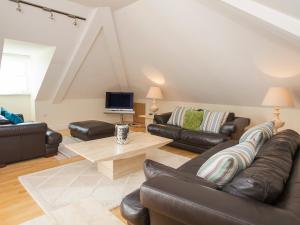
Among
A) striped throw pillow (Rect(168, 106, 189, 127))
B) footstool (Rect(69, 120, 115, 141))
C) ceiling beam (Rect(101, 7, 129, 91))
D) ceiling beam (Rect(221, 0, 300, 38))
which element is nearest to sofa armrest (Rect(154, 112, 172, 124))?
striped throw pillow (Rect(168, 106, 189, 127))

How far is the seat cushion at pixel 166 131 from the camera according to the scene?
3.98m

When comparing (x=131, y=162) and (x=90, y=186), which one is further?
(x=131, y=162)

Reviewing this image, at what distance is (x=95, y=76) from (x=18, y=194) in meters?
3.77

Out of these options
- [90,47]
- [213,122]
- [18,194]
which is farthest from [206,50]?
[18,194]

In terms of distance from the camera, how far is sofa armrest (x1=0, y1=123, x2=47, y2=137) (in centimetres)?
294

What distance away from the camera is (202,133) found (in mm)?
3711

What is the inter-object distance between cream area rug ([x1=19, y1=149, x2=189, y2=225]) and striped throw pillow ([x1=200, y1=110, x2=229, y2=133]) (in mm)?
1776

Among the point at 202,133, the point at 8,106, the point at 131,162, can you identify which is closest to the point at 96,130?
the point at 131,162

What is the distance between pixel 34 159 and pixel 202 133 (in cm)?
286

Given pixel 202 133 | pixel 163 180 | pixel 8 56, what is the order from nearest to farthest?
1. pixel 163 180
2. pixel 202 133
3. pixel 8 56

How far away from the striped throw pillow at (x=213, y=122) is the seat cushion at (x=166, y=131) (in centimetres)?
53

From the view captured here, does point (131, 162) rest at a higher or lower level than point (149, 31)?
lower

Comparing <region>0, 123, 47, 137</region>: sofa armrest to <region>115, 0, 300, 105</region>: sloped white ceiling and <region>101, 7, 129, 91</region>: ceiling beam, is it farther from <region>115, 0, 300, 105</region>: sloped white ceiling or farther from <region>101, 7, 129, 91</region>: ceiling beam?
<region>115, 0, 300, 105</region>: sloped white ceiling

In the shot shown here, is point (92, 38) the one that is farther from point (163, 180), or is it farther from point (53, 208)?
point (163, 180)
